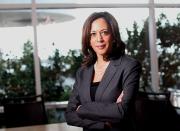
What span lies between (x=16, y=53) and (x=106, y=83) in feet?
9.72

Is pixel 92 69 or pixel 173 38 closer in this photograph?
pixel 92 69

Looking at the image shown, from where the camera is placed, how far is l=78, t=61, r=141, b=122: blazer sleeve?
5.19 ft

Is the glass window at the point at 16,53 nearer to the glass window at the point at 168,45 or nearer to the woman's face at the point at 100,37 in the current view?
the glass window at the point at 168,45

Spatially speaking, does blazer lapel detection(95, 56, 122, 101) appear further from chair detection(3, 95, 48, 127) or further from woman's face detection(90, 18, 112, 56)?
chair detection(3, 95, 48, 127)

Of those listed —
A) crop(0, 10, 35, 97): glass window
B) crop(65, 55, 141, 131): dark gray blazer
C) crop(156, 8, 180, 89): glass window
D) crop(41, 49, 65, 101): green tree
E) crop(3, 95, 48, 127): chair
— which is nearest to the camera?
crop(65, 55, 141, 131): dark gray blazer

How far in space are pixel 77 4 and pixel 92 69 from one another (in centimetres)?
286

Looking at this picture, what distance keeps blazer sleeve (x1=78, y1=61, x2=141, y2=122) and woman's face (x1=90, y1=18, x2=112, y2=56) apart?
0.52ft

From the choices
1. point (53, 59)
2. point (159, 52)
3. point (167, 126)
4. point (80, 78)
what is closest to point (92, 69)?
point (80, 78)

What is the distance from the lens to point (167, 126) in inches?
117

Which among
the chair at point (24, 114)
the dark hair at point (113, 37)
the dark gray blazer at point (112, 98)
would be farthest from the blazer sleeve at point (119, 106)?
the chair at point (24, 114)

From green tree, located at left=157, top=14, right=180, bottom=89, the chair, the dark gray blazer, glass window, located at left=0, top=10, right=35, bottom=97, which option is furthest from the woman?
green tree, located at left=157, top=14, right=180, bottom=89

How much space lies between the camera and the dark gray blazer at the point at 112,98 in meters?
1.58

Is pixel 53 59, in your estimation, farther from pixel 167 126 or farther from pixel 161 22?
pixel 167 126

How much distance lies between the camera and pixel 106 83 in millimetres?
1597
